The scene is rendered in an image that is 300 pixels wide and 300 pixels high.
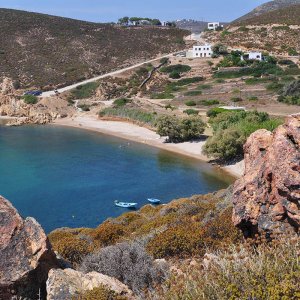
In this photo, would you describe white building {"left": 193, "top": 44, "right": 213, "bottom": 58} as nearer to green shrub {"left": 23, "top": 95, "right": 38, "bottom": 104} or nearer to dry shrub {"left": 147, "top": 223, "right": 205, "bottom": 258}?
green shrub {"left": 23, "top": 95, "right": 38, "bottom": 104}

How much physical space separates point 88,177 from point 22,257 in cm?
3560

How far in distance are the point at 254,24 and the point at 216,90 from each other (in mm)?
53828

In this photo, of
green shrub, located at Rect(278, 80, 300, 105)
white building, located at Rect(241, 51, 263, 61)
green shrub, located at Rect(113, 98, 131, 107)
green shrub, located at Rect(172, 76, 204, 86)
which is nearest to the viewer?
green shrub, located at Rect(278, 80, 300, 105)

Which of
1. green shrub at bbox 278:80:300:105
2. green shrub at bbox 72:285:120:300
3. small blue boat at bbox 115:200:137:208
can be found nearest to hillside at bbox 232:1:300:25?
green shrub at bbox 278:80:300:105

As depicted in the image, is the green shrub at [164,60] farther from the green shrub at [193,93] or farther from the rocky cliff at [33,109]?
the rocky cliff at [33,109]

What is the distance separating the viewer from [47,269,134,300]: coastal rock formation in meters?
7.02

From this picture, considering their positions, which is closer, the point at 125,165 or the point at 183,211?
the point at 183,211

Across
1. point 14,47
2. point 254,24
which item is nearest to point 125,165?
point 14,47

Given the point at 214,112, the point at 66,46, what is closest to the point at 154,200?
the point at 214,112

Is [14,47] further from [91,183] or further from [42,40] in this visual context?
[91,183]

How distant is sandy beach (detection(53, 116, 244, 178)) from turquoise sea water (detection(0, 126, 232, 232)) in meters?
1.37

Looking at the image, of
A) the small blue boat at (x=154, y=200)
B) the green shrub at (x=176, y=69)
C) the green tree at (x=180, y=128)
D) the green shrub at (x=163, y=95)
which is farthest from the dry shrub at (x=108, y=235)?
the green shrub at (x=176, y=69)

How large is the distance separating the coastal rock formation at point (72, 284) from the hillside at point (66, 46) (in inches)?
3541

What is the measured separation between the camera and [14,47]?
110812 millimetres
